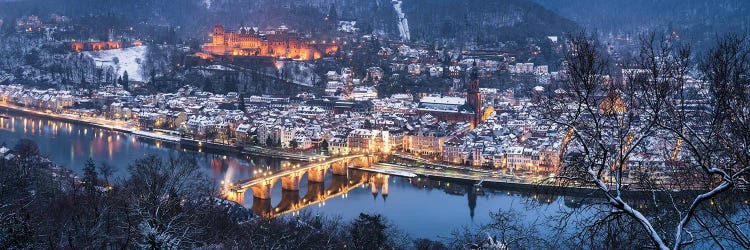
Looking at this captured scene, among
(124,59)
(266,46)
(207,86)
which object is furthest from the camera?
(124,59)

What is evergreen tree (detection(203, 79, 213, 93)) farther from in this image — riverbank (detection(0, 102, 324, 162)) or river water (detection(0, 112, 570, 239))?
river water (detection(0, 112, 570, 239))

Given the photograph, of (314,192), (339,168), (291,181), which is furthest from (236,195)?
(339,168)

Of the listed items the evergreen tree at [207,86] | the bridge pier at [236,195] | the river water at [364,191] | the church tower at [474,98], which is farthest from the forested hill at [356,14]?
the bridge pier at [236,195]

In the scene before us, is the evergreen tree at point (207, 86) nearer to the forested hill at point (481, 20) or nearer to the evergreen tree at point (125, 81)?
the evergreen tree at point (125, 81)

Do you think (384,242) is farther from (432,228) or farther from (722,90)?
(722,90)

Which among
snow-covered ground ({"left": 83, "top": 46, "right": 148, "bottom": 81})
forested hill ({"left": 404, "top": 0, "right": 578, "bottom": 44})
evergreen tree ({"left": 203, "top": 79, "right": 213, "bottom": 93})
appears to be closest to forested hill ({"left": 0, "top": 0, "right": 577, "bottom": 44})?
forested hill ({"left": 404, "top": 0, "right": 578, "bottom": 44})

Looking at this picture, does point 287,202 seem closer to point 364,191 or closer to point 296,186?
point 296,186
